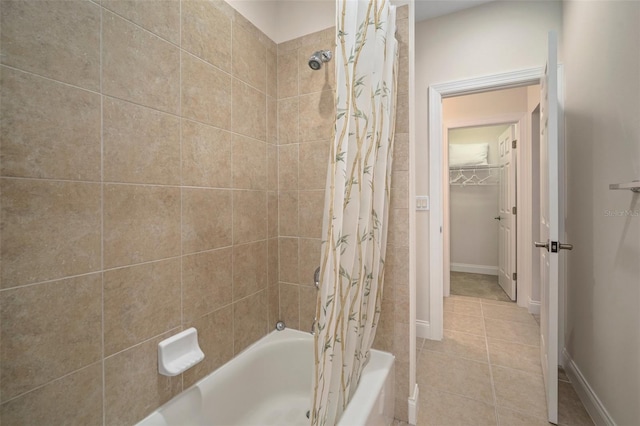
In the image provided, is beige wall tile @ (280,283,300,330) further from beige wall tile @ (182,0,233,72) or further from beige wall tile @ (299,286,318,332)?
beige wall tile @ (182,0,233,72)

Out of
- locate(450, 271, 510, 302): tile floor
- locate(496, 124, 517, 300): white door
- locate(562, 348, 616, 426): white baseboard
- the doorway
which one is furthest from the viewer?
the doorway

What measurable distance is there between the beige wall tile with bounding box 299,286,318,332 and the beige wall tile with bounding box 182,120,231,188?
806 millimetres

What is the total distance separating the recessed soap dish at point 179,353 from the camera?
1.08m

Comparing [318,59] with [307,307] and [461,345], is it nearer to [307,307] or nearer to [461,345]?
[307,307]

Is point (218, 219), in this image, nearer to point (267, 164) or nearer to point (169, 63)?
point (267, 164)

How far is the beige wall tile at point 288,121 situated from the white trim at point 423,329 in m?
1.87

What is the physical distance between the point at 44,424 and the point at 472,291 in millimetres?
3921

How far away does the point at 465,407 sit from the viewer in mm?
1601

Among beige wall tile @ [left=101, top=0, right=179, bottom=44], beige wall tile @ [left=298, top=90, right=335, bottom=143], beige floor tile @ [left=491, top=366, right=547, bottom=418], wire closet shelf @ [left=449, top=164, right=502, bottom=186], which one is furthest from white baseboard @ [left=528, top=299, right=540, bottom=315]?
beige wall tile @ [left=101, top=0, right=179, bottom=44]

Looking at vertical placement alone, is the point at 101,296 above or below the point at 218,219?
below

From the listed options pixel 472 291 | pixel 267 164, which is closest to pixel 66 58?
pixel 267 164

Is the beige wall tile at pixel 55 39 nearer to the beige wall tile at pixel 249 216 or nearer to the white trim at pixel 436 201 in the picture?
the beige wall tile at pixel 249 216

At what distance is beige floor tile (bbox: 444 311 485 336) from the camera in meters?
2.49

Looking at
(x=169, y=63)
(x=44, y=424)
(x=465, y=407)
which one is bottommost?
(x=465, y=407)
